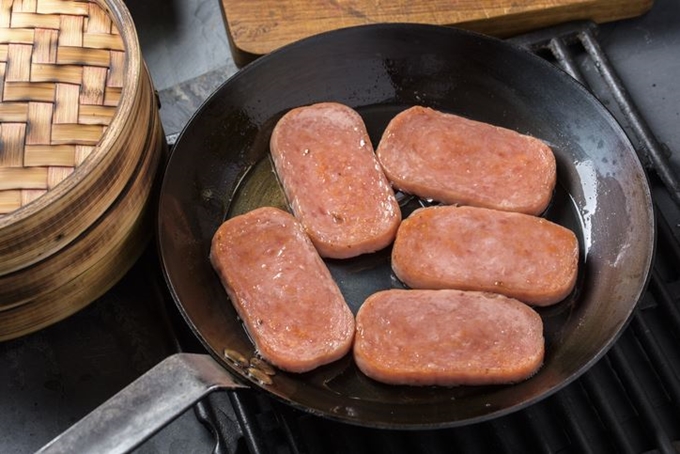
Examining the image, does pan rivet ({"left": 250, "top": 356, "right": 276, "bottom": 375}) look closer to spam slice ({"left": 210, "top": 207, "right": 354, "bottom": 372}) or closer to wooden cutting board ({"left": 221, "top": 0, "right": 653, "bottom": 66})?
spam slice ({"left": 210, "top": 207, "right": 354, "bottom": 372})

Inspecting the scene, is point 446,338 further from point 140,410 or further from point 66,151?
point 66,151

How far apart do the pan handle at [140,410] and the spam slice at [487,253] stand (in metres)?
0.46

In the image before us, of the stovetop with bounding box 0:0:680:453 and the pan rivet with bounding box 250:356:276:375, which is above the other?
the pan rivet with bounding box 250:356:276:375

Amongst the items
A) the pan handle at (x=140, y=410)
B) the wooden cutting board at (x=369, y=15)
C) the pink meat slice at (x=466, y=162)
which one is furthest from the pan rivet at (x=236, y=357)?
the wooden cutting board at (x=369, y=15)

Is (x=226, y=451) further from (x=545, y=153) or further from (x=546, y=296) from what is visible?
(x=545, y=153)

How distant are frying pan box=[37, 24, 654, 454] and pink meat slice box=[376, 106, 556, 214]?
0.19 ft

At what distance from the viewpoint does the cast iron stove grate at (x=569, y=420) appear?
4.83 ft

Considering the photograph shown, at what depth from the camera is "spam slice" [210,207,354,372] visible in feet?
4.78

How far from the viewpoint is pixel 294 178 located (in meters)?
1.65

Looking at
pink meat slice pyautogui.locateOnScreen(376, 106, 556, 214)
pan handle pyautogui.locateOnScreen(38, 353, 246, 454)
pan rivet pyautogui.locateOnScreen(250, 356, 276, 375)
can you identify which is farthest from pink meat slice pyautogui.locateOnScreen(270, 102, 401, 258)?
pan handle pyautogui.locateOnScreen(38, 353, 246, 454)

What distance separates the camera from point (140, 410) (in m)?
1.20

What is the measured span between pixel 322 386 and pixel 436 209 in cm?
39

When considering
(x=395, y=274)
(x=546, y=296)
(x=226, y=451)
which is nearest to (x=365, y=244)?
(x=395, y=274)

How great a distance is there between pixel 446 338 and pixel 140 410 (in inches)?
20.4
